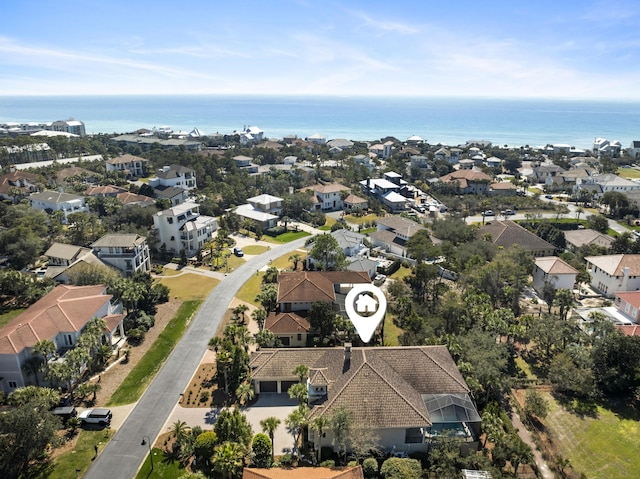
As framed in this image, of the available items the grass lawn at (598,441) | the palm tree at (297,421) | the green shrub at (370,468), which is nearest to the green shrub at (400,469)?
the green shrub at (370,468)

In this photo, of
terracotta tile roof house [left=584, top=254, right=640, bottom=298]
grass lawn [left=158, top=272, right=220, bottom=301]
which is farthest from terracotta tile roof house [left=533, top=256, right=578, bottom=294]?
grass lawn [left=158, top=272, right=220, bottom=301]

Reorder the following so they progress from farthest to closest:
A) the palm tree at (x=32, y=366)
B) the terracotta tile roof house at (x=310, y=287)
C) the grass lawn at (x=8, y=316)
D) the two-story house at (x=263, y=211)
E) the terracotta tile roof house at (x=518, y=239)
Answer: the two-story house at (x=263, y=211) < the terracotta tile roof house at (x=518, y=239) < the terracotta tile roof house at (x=310, y=287) < the grass lawn at (x=8, y=316) < the palm tree at (x=32, y=366)

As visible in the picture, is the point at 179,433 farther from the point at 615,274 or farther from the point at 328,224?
the point at 328,224

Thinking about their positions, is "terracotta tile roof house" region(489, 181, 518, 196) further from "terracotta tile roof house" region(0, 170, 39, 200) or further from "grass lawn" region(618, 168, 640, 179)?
"terracotta tile roof house" region(0, 170, 39, 200)

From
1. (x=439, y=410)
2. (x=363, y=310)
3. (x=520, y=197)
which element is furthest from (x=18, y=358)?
(x=520, y=197)

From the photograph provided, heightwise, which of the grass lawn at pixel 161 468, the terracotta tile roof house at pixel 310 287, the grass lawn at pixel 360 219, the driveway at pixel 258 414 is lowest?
the grass lawn at pixel 161 468

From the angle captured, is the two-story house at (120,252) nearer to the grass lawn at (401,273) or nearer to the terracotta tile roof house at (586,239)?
the grass lawn at (401,273)
